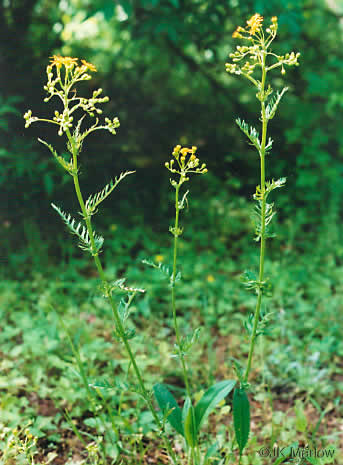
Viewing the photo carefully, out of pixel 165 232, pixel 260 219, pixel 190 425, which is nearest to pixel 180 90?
pixel 165 232

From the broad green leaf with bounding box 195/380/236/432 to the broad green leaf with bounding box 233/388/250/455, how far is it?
0.19 ft

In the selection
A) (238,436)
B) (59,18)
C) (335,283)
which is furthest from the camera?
(59,18)

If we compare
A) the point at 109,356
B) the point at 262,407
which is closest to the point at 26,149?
the point at 109,356

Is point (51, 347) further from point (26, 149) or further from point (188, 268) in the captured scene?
point (26, 149)

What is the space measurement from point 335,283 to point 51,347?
1.67 m

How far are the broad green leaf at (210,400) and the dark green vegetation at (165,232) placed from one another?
25 centimetres

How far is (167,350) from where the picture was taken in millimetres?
2211

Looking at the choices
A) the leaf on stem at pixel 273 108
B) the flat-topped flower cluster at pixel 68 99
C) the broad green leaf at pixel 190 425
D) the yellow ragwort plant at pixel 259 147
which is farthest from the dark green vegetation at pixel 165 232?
the leaf on stem at pixel 273 108

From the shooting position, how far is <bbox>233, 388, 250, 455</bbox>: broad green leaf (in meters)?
1.45

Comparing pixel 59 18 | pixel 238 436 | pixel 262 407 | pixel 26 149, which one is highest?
pixel 59 18

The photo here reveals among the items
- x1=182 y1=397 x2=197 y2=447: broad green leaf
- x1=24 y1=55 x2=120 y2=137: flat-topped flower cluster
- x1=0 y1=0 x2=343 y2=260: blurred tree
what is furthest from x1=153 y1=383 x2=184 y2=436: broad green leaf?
x1=0 y1=0 x2=343 y2=260: blurred tree

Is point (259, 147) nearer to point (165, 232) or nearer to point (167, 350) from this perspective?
point (167, 350)

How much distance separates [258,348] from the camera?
2244 mm

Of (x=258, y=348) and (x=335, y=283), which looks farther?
(x=335, y=283)
